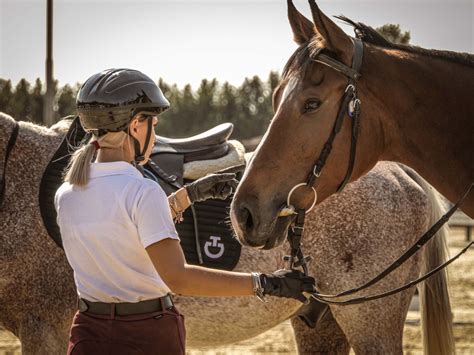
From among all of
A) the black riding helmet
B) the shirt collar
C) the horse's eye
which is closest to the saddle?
the horse's eye

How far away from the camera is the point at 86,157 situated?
2715 millimetres

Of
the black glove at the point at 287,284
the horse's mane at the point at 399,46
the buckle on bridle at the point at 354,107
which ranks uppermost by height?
the horse's mane at the point at 399,46

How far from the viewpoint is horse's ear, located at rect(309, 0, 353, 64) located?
3.39 metres

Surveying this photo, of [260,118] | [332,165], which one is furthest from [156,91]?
[260,118]

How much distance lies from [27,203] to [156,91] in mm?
2261

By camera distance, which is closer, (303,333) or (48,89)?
(303,333)

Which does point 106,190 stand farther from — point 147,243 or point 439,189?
point 439,189

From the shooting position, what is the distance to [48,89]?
15750mm

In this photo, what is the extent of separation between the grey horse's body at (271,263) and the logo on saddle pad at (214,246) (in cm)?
16

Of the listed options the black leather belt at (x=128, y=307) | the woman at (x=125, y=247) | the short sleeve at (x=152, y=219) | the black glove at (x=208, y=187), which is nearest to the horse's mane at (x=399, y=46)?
the black glove at (x=208, y=187)

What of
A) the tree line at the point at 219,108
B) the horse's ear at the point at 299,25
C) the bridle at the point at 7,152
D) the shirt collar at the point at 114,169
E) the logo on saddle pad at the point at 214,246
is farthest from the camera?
the tree line at the point at 219,108

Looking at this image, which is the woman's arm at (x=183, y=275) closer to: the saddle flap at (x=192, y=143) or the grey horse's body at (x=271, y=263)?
the grey horse's body at (x=271, y=263)

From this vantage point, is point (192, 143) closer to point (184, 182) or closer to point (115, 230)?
point (184, 182)

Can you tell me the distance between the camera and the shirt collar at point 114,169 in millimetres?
2670
